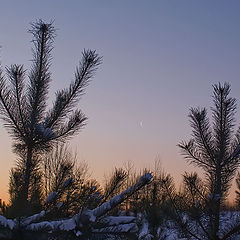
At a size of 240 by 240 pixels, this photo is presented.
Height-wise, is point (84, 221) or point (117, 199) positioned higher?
point (117, 199)

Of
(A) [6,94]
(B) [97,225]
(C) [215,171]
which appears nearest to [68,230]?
(B) [97,225]

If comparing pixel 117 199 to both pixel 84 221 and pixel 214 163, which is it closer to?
pixel 84 221

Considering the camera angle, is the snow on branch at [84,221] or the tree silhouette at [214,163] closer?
the snow on branch at [84,221]

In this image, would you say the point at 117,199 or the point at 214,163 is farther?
the point at 214,163

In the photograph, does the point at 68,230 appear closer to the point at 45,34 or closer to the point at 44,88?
the point at 44,88

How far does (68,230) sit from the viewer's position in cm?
181

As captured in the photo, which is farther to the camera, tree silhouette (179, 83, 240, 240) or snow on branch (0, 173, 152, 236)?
tree silhouette (179, 83, 240, 240)

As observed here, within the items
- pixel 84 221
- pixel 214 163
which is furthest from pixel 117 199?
pixel 214 163

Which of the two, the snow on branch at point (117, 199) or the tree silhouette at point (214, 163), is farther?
the tree silhouette at point (214, 163)

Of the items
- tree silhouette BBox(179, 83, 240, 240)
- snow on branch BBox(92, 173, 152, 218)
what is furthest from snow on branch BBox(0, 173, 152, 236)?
tree silhouette BBox(179, 83, 240, 240)

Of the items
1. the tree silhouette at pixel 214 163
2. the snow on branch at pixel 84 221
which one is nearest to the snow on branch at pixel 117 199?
the snow on branch at pixel 84 221

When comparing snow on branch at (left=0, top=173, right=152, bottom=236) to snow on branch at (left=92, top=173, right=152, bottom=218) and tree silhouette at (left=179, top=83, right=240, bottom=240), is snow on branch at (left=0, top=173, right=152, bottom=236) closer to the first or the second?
snow on branch at (left=92, top=173, right=152, bottom=218)

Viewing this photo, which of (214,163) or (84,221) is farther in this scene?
(214,163)

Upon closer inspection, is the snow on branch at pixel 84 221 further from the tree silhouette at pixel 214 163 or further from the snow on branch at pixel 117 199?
the tree silhouette at pixel 214 163
